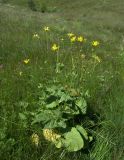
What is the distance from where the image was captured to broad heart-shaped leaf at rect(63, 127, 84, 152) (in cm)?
298

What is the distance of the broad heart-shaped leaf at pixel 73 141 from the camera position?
298cm

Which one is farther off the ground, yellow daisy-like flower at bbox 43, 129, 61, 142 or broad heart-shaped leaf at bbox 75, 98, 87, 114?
broad heart-shaped leaf at bbox 75, 98, 87, 114

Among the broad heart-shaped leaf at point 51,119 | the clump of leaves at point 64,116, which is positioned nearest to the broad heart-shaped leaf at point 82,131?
the clump of leaves at point 64,116

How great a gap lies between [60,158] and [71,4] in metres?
38.0

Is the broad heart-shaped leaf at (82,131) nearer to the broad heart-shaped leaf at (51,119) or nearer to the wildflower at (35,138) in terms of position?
the broad heart-shaped leaf at (51,119)

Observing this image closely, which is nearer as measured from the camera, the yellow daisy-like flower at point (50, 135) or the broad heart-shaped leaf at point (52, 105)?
the yellow daisy-like flower at point (50, 135)

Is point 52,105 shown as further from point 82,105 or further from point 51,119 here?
point 82,105

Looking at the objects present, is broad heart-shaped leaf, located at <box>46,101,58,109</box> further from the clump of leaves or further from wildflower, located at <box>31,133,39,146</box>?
wildflower, located at <box>31,133,39,146</box>

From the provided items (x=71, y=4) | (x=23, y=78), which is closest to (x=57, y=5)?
(x=71, y=4)

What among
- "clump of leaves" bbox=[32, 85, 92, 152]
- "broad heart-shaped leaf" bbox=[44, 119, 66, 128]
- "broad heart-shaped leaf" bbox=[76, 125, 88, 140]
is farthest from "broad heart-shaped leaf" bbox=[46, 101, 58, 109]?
"broad heart-shaped leaf" bbox=[76, 125, 88, 140]

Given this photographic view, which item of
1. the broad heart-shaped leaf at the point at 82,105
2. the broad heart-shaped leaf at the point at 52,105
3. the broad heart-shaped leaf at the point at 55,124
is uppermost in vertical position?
the broad heart-shaped leaf at the point at 52,105

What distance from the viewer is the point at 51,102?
10.7ft

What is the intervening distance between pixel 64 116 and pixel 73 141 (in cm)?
27

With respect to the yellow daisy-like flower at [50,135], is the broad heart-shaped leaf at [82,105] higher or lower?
higher
